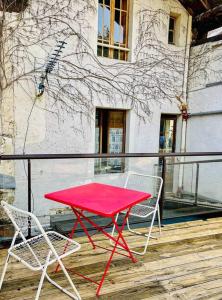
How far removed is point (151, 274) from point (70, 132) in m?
3.28

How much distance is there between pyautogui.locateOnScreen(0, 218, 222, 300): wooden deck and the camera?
1.75 meters

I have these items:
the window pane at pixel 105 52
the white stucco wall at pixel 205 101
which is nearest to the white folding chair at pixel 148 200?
the white stucco wall at pixel 205 101

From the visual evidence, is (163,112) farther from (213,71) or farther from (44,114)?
(44,114)

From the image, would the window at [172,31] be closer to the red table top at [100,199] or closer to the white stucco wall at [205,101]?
the white stucco wall at [205,101]

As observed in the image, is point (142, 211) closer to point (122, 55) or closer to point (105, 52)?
point (105, 52)

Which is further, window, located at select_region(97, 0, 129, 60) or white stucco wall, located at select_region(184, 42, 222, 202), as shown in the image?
white stucco wall, located at select_region(184, 42, 222, 202)

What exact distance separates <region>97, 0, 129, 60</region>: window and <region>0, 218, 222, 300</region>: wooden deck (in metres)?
3.99

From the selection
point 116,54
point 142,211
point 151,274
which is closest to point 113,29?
point 116,54

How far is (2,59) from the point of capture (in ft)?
13.5

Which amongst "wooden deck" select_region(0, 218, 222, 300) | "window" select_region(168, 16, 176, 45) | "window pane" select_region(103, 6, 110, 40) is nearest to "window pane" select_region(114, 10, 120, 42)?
"window pane" select_region(103, 6, 110, 40)

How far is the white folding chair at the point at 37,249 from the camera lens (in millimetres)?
1425

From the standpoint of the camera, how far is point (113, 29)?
17.3ft

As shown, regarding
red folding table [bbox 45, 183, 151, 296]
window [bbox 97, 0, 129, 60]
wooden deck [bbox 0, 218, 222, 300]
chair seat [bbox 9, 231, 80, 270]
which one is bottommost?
wooden deck [bbox 0, 218, 222, 300]

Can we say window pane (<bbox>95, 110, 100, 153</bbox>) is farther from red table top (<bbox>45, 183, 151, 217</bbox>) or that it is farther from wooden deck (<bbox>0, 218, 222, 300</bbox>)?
red table top (<bbox>45, 183, 151, 217</bbox>)
